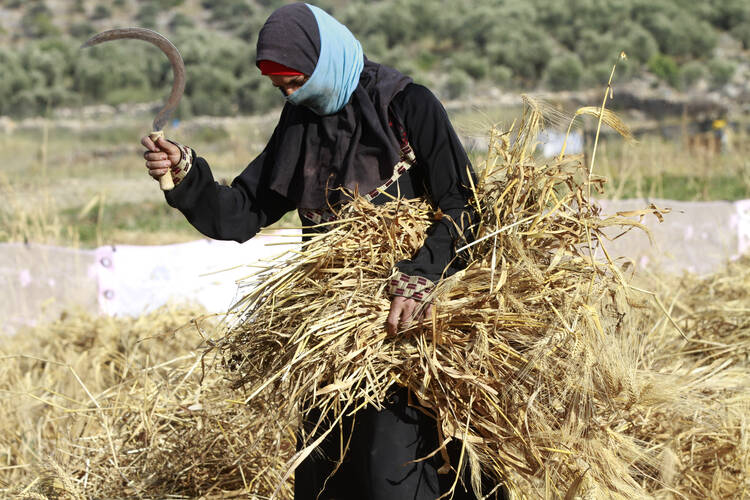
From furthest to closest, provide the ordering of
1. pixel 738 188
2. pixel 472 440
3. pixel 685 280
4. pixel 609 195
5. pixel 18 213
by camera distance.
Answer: pixel 738 188, pixel 609 195, pixel 18 213, pixel 685 280, pixel 472 440

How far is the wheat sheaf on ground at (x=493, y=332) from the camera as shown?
182cm

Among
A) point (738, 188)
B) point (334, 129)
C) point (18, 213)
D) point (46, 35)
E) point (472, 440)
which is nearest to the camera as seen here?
point (472, 440)

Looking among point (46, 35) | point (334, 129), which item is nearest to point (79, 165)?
point (334, 129)

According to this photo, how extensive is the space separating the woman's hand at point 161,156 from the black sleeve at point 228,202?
0.06 metres

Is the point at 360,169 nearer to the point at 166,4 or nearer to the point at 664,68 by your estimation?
the point at 664,68

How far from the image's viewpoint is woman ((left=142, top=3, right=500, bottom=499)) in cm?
186

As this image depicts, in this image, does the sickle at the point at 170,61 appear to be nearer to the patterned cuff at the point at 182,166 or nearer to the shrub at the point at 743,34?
the patterned cuff at the point at 182,166

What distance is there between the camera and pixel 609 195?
627cm

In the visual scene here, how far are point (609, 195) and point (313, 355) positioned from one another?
193 inches

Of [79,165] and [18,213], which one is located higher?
[18,213]

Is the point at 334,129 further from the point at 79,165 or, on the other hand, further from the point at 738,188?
the point at 79,165

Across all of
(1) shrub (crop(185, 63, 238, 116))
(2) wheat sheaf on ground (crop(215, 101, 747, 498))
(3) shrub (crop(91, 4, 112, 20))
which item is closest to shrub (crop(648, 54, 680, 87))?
(1) shrub (crop(185, 63, 238, 116))

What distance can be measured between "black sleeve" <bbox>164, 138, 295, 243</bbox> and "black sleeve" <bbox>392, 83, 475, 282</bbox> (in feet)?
1.56

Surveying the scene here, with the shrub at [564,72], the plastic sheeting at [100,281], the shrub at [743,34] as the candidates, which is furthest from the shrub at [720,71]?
the plastic sheeting at [100,281]
